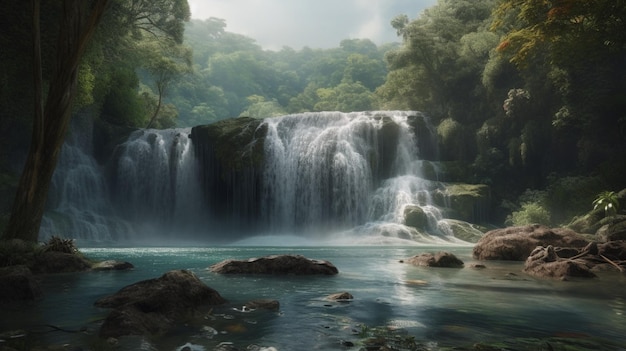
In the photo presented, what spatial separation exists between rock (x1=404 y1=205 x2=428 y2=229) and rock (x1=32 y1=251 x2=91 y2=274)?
775 inches

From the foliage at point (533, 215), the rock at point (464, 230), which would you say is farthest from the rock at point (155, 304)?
the foliage at point (533, 215)

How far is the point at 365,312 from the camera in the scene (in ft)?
18.4

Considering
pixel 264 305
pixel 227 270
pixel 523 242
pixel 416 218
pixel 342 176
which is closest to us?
pixel 264 305

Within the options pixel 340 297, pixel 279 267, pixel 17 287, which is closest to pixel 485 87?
pixel 279 267

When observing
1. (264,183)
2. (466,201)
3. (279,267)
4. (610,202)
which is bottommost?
(279,267)

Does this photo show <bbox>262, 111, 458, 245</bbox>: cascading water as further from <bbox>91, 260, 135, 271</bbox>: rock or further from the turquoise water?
the turquoise water

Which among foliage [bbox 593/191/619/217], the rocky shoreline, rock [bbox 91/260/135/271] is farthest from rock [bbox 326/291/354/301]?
foliage [bbox 593/191/619/217]

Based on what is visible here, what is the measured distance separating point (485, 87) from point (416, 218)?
43.5 feet

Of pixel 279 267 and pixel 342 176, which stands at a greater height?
pixel 342 176

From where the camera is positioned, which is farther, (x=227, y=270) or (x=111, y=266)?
(x=111, y=266)

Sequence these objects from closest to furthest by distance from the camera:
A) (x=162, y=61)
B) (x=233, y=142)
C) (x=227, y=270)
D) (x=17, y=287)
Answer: (x=17, y=287) < (x=227, y=270) < (x=233, y=142) < (x=162, y=61)

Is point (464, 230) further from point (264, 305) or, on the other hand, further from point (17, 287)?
point (17, 287)

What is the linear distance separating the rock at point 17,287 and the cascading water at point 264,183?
22427mm

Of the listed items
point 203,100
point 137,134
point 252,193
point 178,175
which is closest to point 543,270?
point 252,193
